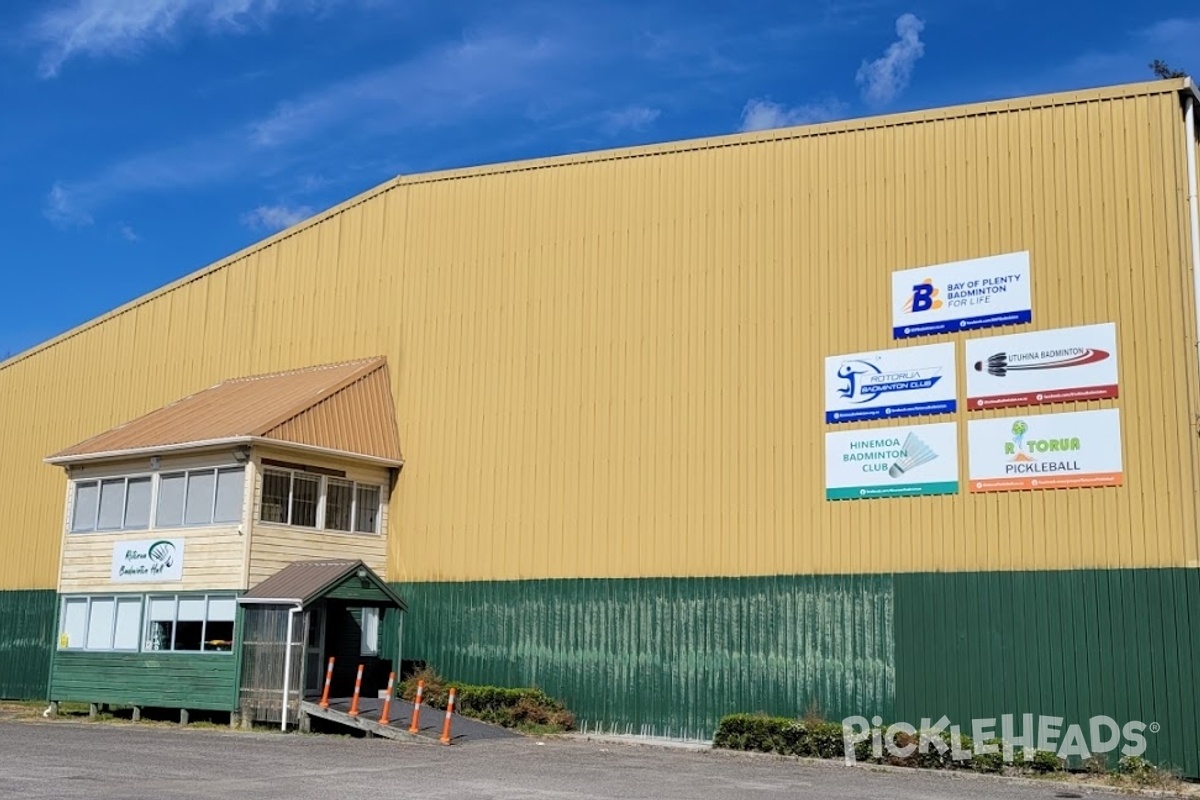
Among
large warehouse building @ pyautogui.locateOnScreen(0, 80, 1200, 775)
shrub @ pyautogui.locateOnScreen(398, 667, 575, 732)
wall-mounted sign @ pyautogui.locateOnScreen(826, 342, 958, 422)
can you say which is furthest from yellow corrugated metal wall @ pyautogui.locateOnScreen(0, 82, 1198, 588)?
shrub @ pyautogui.locateOnScreen(398, 667, 575, 732)

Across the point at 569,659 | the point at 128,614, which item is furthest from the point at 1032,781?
the point at 128,614

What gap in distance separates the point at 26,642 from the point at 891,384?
25.7m

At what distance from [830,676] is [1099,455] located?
621 centimetres

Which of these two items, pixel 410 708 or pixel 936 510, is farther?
pixel 410 708

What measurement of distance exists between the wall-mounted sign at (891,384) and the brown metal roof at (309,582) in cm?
997

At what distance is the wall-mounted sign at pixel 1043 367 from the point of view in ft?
71.0

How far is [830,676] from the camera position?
2377 cm

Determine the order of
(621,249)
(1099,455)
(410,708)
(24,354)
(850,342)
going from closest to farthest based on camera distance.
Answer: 1. (1099,455)
2. (850,342)
3. (410,708)
4. (621,249)
5. (24,354)

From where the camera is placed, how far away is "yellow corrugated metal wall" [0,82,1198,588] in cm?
2159

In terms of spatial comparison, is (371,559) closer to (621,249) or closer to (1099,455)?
(621,249)

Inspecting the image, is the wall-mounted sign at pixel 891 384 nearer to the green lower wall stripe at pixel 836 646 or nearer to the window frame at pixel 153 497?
the green lower wall stripe at pixel 836 646

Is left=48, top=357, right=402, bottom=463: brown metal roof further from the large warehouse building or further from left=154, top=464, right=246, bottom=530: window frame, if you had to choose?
left=154, top=464, right=246, bottom=530: window frame

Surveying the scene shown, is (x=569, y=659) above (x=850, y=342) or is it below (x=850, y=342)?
below

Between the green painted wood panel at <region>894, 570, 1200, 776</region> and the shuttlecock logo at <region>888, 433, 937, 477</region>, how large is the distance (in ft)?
6.29
